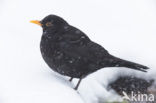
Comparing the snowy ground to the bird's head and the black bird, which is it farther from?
the bird's head

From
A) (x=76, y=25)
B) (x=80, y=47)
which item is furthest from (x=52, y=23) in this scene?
(x=76, y=25)

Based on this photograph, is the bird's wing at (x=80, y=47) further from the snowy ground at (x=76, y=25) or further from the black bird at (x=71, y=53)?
the snowy ground at (x=76, y=25)

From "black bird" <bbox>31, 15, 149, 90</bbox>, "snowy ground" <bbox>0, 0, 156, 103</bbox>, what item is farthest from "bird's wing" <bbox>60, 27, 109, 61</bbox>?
"snowy ground" <bbox>0, 0, 156, 103</bbox>

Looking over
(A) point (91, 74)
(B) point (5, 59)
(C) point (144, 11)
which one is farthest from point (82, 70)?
(C) point (144, 11)

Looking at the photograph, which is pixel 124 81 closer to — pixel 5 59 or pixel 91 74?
pixel 91 74

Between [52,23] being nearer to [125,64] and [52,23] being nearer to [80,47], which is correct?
[80,47]
